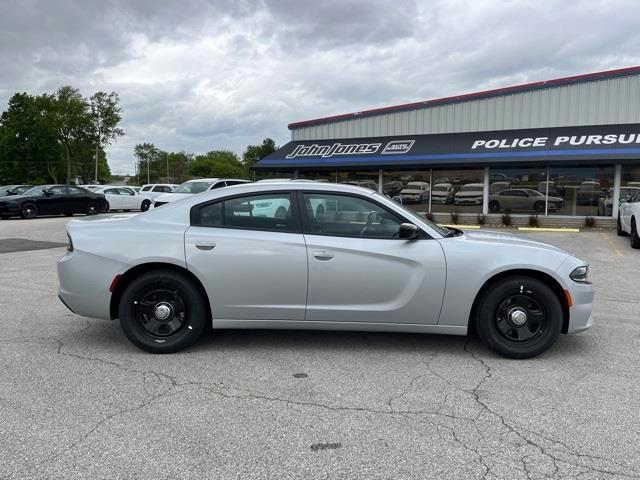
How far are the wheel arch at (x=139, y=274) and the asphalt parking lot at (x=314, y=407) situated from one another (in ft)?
1.59

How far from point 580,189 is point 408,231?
17053 millimetres

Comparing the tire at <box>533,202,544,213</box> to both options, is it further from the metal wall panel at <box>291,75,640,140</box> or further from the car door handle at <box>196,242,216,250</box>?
the car door handle at <box>196,242,216,250</box>

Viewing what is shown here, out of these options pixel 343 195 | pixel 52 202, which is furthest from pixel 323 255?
pixel 52 202

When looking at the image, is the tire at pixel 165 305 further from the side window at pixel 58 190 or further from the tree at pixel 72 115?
the tree at pixel 72 115

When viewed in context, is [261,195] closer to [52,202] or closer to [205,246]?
[205,246]

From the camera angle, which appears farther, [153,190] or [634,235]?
[153,190]

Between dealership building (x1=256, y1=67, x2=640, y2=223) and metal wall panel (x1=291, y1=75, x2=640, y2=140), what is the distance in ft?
0.12

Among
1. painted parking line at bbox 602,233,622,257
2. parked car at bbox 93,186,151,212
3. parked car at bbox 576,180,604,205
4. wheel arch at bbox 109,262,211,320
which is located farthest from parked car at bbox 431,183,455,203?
wheel arch at bbox 109,262,211,320

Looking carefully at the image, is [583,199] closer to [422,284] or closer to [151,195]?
[422,284]

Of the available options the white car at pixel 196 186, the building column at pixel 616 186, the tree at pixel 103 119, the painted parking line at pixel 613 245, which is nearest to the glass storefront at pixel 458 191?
the building column at pixel 616 186

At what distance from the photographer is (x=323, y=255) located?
4.46 meters

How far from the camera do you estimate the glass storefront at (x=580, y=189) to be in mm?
18484

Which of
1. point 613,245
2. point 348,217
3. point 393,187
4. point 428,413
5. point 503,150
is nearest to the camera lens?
point 428,413

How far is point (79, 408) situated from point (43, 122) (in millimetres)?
71972
